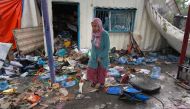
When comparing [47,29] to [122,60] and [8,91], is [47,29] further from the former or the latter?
[122,60]

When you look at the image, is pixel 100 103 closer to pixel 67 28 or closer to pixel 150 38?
pixel 150 38

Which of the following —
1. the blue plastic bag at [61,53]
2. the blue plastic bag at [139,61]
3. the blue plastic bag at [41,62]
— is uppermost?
the blue plastic bag at [61,53]

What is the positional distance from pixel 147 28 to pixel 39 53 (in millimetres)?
4737

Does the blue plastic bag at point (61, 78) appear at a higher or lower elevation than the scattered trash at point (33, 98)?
higher

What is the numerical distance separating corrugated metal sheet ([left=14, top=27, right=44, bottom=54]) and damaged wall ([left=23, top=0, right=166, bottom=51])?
0.99 metres

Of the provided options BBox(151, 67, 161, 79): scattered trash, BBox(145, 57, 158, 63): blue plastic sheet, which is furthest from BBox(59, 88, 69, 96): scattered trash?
BBox(145, 57, 158, 63): blue plastic sheet

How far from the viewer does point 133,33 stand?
8.70 m

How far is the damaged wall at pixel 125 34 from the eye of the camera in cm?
805

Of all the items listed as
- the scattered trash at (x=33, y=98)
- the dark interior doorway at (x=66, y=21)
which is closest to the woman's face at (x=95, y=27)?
the scattered trash at (x=33, y=98)

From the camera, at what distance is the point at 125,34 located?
8.73 metres

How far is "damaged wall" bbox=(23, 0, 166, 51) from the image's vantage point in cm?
805

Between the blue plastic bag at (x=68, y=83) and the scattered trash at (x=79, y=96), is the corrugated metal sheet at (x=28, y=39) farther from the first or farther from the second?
the scattered trash at (x=79, y=96)

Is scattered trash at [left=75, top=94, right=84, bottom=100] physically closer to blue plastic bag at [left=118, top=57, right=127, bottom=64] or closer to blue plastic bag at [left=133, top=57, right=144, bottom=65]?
blue plastic bag at [left=118, top=57, right=127, bottom=64]

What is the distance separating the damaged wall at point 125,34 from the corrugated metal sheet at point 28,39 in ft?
3.25
